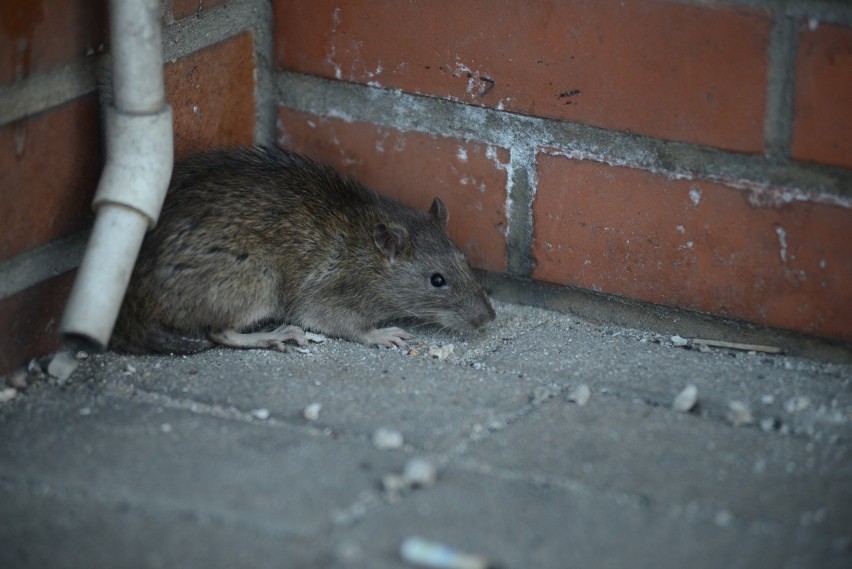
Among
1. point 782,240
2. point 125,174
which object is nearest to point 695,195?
point 782,240

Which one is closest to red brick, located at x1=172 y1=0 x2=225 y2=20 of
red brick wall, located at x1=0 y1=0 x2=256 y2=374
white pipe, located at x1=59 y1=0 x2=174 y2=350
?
red brick wall, located at x1=0 y1=0 x2=256 y2=374

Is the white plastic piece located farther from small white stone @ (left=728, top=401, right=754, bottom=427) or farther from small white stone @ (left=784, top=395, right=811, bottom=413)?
small white stone @ (left=784, top=395, right=811, bottom=413)

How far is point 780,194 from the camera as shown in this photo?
276 cm

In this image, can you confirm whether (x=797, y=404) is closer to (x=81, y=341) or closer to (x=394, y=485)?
(x=394, y=485)

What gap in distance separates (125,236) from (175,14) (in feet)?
2.31

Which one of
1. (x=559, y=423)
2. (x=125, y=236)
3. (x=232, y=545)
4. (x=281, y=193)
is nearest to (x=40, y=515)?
(x=232, y=545)

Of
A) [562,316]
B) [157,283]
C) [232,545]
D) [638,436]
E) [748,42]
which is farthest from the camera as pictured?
[562,316]

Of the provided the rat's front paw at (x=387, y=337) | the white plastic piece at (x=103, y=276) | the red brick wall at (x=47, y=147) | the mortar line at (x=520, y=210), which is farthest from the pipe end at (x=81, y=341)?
the mortar line at (x=520, y=210)

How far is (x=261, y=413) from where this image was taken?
2600mm

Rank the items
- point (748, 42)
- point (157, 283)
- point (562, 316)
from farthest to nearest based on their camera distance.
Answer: point (562, 316) → point (157, 283) → point (748, 42)

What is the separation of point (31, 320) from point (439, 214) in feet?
3.87

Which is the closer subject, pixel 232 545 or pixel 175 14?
pixel 232 545

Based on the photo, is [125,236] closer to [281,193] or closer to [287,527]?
[281,193]

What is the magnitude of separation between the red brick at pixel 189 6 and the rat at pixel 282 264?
0.41 meters
